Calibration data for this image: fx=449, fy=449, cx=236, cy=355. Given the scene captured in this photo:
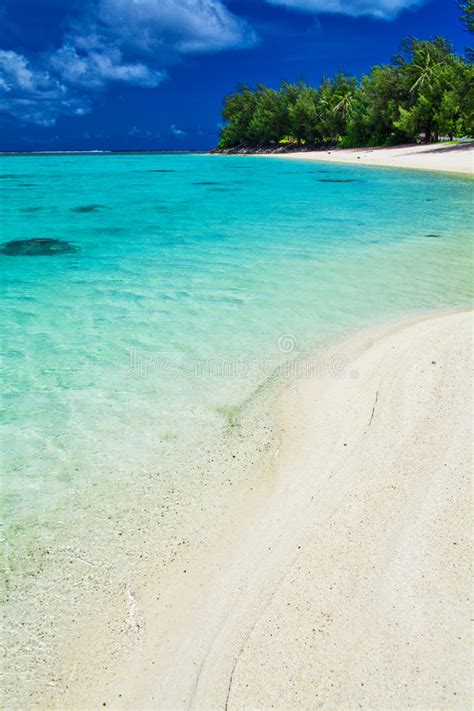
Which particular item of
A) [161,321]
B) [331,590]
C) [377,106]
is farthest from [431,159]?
[331,590]

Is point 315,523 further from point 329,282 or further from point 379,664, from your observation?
point 329,282

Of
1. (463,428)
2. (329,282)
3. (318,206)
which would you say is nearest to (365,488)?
(463,428)

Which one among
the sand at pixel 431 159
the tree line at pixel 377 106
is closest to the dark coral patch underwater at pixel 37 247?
the sand at pixel 431 159

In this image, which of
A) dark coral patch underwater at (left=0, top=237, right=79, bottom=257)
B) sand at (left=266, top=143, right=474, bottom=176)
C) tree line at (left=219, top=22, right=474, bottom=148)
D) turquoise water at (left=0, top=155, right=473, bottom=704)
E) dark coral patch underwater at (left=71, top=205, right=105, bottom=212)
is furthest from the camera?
tree line at (left=219, top=22, right=474, bottom=148)

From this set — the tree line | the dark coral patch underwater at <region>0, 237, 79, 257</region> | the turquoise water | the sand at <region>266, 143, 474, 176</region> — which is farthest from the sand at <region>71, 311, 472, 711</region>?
the tree line

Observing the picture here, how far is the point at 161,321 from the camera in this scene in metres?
6.56

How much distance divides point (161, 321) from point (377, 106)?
226 ft

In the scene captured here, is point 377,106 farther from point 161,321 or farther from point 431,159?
point 161,321

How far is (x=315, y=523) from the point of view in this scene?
117 inches

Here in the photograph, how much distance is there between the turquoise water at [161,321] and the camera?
3.63 meters

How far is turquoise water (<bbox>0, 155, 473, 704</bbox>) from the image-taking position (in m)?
3.63

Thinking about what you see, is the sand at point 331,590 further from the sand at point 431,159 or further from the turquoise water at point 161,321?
the sand at point 431,159

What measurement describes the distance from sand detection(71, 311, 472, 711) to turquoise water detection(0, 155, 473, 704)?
81 cm

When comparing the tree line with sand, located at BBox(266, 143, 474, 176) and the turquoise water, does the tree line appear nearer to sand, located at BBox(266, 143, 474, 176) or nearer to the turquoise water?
sand, located at BBox(266, 143, 474, 176)
